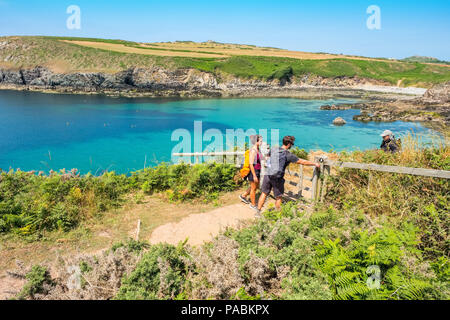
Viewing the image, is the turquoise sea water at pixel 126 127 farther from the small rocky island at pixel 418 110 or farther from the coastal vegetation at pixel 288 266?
the coastal vegetation at pixel 288 266

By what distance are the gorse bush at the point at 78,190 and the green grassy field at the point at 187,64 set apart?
227 feet

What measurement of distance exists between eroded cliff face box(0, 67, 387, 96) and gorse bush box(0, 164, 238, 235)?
182 feet

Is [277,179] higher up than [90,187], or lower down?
higher up

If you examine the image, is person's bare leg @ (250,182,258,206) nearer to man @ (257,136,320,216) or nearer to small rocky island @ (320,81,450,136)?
man @ (257,136,320,216)

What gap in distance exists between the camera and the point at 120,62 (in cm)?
7250

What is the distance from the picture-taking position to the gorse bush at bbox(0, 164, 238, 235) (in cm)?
617

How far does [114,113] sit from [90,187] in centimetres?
3412

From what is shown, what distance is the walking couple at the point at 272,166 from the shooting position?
6004 mm

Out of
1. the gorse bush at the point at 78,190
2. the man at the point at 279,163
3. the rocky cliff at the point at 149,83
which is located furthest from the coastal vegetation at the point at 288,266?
the rocky cliff at the point at 149,83

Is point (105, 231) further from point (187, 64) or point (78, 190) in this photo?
point (187, 64)

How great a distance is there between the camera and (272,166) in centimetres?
614
